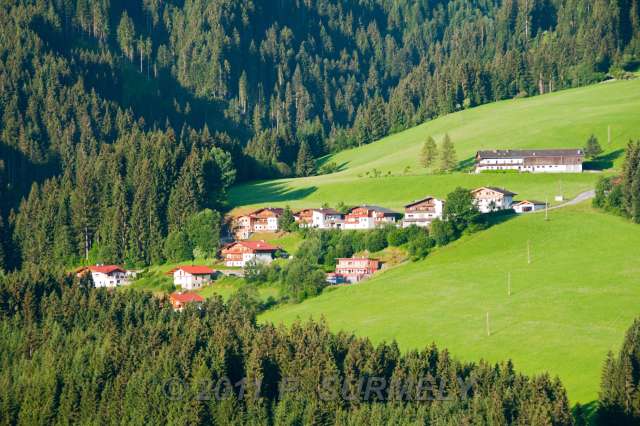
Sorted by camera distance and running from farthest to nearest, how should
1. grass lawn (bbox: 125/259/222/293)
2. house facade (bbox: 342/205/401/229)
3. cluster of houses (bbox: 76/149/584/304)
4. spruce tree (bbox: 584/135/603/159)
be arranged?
spruce tree (bbox: 584/135/603/159) < house facade (bbox: 342/205/401/229) < grass lawn (bbox: 125/259/222/293) < cluster of houses (bbox: 76/149/584/304)

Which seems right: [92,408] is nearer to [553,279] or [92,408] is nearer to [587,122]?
[553,279]

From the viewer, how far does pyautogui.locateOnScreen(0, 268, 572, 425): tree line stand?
81625 millimetres

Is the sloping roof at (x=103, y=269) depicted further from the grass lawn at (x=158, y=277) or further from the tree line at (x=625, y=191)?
the tree line at (x=625, y=191)

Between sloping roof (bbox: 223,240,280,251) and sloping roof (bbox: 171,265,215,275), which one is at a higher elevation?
sloping roof (bbox: 223,240,280,251)

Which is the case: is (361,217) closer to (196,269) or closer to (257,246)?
(257,246)

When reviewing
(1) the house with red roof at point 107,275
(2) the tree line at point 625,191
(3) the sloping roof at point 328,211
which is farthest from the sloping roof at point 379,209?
(1) the house with red roof at point 107,275

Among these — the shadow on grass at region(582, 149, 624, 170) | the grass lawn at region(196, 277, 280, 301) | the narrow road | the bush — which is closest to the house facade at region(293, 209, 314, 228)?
the bush

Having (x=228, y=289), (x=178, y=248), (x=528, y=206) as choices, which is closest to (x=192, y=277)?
(x=228, y=289)

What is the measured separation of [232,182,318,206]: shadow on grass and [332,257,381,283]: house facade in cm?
3839

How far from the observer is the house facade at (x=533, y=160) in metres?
169

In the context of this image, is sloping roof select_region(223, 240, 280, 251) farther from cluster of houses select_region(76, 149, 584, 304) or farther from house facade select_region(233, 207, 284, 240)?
house facade select_region(233, 207, 284, 240)

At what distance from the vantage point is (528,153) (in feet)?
572

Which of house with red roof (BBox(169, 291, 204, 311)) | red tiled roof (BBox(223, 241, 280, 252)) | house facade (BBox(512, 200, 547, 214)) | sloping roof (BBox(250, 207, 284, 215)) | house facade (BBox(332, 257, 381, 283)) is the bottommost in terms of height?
house with red roof (BBox(169, 291, 204, 311))

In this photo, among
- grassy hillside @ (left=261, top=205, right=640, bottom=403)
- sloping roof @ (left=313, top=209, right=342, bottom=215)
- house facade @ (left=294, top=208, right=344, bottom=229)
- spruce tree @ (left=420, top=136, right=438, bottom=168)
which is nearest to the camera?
grassy hillside @ (left=261, top=205, right=640, bottom=403)
